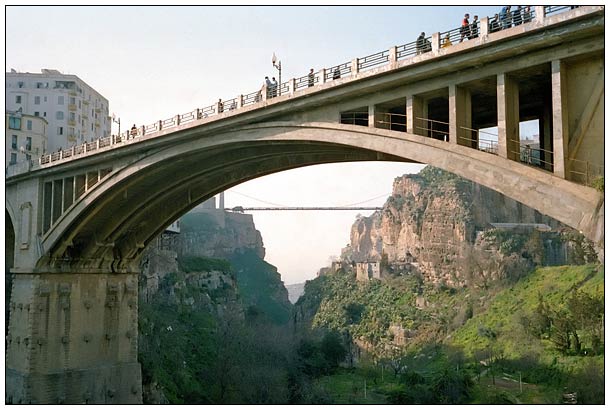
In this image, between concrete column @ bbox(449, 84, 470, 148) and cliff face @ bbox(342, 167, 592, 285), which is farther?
cliff face @ bbox(342, 167, 592, 285)

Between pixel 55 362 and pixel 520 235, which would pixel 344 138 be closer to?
pixel 55 362

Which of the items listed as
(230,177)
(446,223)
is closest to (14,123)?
(230,177)

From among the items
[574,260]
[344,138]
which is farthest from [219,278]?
[344,138]

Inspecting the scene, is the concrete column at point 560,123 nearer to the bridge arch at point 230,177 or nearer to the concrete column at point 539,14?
the bridge arch at point 230,177

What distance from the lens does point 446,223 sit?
91.1m

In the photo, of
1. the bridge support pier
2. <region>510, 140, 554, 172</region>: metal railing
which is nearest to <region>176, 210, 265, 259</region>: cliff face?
the bridge support pier

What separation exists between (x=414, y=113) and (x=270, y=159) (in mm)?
11832

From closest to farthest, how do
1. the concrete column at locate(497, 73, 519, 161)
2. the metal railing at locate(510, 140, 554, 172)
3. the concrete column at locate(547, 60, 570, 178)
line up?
the concrete column at locate(547, 60, 570, 178) → the concrete column at locate(497, 73, 519, 161) → the metal railing at locate(510, 140, 554, 172)

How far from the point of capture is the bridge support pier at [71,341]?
33.9 m

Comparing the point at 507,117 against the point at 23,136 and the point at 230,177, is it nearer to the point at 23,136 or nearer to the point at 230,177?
the point at 230,177

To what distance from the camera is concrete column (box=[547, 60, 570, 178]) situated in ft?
50.8

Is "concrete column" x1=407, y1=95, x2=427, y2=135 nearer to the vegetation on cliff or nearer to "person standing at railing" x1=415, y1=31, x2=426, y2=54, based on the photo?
"person standing at railing" x1=415, y1=31, x2=426, y2=54

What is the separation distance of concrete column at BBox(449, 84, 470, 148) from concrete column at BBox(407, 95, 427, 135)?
135 cm

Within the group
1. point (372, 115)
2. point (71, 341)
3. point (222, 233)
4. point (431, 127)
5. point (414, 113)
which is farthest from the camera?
point (222, 233)
